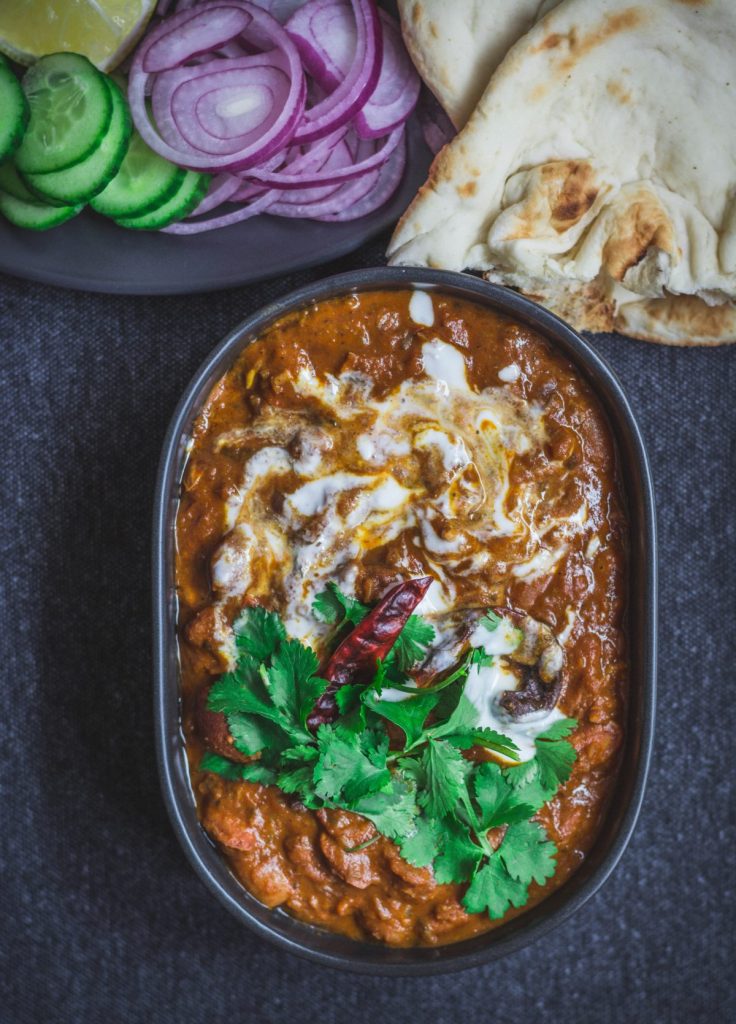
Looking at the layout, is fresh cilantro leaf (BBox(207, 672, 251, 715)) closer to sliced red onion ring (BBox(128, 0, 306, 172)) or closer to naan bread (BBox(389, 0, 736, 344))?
naan bread (BBox(389, 0, 736, 344))

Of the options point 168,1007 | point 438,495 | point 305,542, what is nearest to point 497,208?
point 438,495

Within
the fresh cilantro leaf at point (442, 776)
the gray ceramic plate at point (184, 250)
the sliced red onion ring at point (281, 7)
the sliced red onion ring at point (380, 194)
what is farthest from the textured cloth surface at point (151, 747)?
the fresh cilantro leaf at point (442, 776)

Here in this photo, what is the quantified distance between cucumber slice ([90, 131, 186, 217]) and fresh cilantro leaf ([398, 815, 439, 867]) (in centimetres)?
190

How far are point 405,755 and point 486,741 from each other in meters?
0.21

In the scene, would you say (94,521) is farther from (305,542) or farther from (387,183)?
(387,183)

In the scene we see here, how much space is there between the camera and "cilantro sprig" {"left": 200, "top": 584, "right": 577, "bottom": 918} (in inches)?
96.3

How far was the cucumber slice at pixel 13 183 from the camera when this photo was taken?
2807mm

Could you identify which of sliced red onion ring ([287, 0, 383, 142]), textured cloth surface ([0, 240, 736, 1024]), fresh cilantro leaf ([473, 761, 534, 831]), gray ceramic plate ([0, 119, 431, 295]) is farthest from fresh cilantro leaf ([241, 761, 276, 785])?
sliced red onion ring ([287, 0, 383, 142])

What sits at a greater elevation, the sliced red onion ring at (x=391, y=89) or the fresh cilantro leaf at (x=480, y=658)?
the sliced red onion ring at (x=391, y=89)

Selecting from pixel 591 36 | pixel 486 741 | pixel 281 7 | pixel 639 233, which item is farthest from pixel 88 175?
pixel 486 741

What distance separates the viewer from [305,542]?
8.37 ft

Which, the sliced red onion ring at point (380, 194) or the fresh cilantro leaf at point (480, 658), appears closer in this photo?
the fresh cilantro leaf at point (480, 658)

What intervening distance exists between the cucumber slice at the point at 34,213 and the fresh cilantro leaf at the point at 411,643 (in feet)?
5.08

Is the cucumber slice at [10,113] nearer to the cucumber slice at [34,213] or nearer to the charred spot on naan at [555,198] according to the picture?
the cucumber slice at [34,213]
